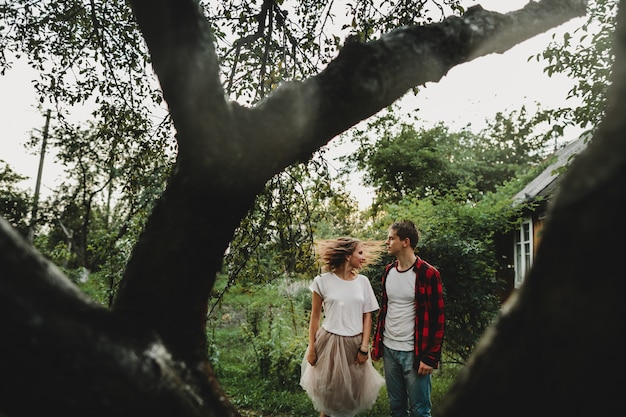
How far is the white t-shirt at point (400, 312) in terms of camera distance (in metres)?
3.96

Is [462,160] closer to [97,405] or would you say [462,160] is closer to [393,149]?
[393,149]

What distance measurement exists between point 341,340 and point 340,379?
359mm

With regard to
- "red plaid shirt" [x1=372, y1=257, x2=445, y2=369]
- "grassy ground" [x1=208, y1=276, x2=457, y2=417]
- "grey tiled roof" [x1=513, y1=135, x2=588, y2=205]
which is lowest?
"grassy ground" [x1=208, y1=276, x2=457, y2=417]

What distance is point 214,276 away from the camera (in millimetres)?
1500

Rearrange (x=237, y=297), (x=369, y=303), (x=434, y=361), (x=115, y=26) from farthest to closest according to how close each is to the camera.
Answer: (x=237, y=297) < (x=115, y=26) < (x=369, y=303) < (x=434, y=361)

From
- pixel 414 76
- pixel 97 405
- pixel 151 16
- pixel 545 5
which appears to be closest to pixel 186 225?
pixel 97 405

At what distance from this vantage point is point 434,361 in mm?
3771

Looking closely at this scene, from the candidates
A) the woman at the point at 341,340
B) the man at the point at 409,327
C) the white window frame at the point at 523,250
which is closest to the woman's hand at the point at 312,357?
the woman at the point at 341,340

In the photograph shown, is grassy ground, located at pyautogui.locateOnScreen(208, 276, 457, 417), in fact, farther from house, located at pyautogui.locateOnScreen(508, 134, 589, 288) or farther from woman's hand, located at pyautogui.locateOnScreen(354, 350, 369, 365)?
house, located at pyautogui.locateOnScreen(508, 134, 589, 288)

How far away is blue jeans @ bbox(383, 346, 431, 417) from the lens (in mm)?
3816

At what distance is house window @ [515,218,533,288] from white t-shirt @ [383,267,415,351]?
1218 cm

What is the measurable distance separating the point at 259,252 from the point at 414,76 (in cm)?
360

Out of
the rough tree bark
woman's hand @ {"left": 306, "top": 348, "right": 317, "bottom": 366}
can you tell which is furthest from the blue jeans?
the rough tree bark

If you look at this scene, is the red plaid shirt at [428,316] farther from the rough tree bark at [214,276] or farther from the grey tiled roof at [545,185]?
the grey tiled roof at [545,185]
